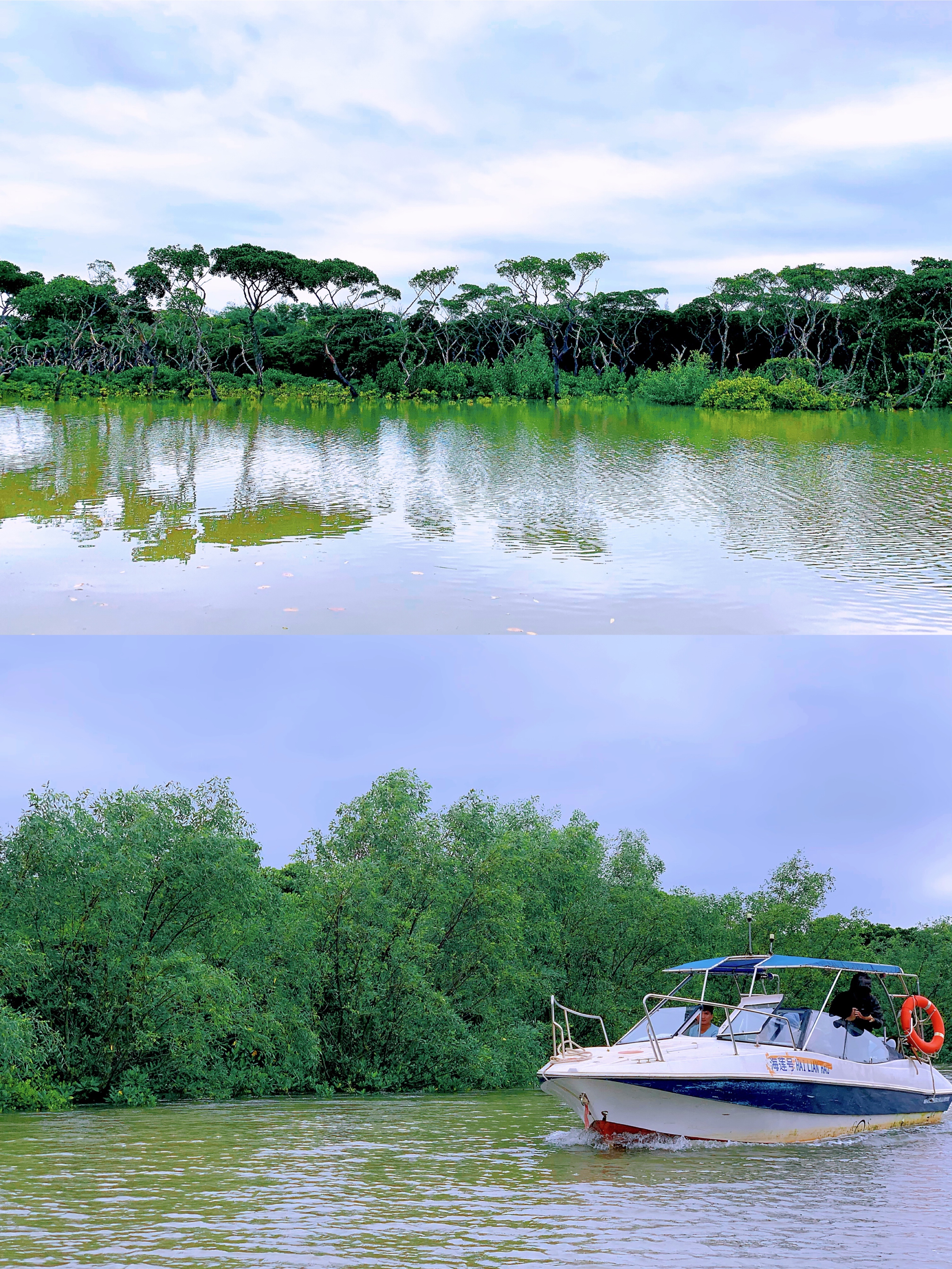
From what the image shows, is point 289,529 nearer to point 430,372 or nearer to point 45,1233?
point 45,1233

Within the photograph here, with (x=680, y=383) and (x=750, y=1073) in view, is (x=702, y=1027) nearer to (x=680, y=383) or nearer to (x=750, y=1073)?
(x=750, y=1073)

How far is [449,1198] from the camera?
14.4 meters

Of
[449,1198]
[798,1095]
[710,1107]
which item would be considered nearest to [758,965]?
[798,1095]

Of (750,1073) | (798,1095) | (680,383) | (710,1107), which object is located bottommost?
(798,1095)

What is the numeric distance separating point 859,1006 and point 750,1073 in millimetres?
3330

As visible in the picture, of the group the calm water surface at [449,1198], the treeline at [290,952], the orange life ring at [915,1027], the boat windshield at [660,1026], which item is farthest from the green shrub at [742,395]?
the boat windshield at [660,1026]

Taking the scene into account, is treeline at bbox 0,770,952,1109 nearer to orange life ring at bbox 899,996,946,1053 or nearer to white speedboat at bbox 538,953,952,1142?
white speedboat at bbox 538,953,952,1142

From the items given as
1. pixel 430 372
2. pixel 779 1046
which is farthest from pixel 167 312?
pixel 779 1046

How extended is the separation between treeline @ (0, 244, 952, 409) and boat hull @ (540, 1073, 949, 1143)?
6962 centimetres

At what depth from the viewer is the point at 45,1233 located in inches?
483

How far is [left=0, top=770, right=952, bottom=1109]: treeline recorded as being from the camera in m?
25.7

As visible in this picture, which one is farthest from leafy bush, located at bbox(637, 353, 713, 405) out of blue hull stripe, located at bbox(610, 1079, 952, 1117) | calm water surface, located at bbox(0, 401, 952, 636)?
blue hull stripe, located at bbox(610, 1079, 952, 1117)

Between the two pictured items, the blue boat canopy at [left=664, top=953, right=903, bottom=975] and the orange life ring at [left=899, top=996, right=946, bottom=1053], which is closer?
the blue boat canopy at [left=664, top=953, right=903, bottom=975]

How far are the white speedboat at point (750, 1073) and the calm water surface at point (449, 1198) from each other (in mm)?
426
